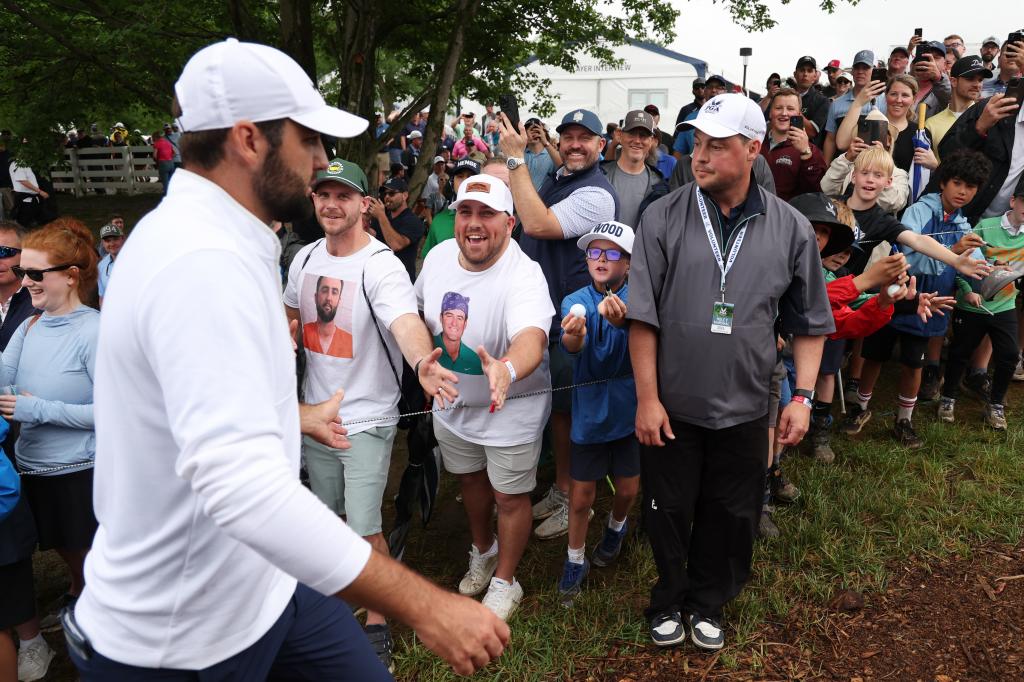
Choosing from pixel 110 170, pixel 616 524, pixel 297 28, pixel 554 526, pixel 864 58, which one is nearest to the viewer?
pixel 616 524

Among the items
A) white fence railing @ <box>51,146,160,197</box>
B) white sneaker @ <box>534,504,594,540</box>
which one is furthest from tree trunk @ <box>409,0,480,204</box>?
white fence railing @ <box>51,146,160,197</box>

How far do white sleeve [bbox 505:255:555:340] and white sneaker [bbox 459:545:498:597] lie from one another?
1366mm

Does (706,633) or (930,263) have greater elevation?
(930,263)

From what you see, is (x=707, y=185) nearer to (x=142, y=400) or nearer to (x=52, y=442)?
(x=142, y=400)

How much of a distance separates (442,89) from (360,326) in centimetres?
679

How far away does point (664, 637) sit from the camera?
340cm

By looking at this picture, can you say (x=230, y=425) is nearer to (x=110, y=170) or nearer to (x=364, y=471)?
(x=364, y=471)

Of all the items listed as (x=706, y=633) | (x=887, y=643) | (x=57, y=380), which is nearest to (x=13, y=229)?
(x=57, y=380)

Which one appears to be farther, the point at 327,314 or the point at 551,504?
the point at 551,504

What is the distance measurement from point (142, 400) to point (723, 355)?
2.25 m

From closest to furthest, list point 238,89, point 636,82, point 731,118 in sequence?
point 238,89 < point 731,118 < point 636,82

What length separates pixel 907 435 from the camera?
537 cm

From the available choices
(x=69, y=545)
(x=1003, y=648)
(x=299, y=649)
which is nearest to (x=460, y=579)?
(x=69, y=545)

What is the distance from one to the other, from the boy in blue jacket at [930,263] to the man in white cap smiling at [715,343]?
257cm
